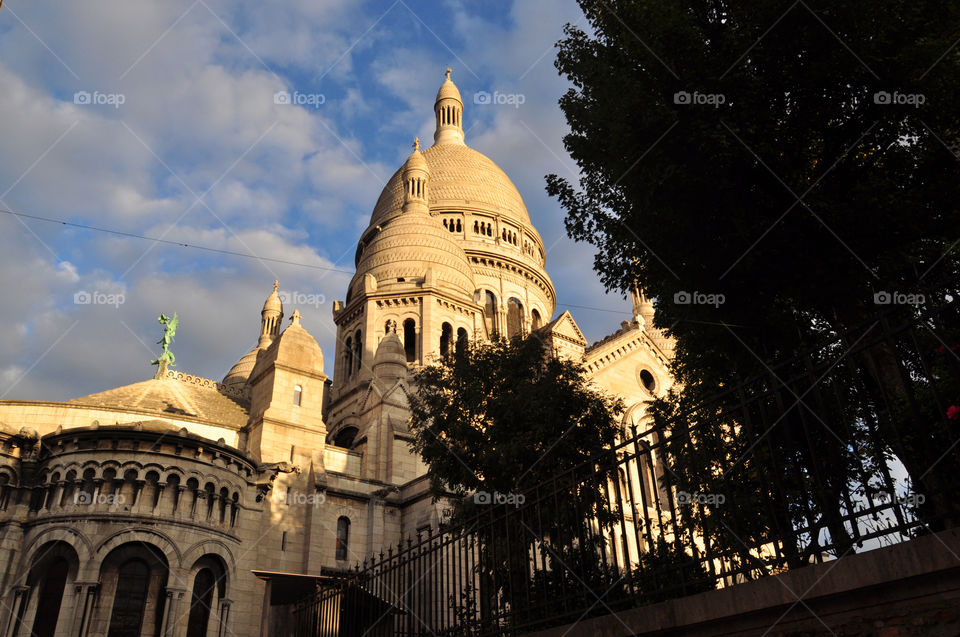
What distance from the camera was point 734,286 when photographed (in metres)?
10.8

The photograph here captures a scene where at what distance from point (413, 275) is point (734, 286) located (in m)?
35.7

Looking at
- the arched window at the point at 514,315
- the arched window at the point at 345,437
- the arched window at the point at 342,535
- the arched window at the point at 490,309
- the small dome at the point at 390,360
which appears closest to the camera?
the arched window at the point at 342,535

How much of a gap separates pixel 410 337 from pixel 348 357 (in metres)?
4.37

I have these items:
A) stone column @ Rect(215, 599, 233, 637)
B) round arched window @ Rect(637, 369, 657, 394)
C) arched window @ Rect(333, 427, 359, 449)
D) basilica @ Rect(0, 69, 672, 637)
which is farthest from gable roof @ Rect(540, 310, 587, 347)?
stone column @ Rect(215, 599, 233, 637)

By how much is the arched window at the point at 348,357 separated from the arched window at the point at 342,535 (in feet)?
59.5

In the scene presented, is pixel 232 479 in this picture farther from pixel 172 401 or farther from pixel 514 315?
pixel 514 315

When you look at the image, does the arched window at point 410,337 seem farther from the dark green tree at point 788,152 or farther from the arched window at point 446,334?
the dark green tree at point 788,152

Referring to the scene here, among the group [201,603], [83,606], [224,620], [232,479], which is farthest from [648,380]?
[83,606]

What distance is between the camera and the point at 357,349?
44.1m

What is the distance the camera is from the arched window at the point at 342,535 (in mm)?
26422

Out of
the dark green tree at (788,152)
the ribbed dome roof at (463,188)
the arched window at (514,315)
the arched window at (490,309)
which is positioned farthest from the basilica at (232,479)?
the ribbed dome roof at (463,188)

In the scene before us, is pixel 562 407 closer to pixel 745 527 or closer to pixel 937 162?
pixel 745 527

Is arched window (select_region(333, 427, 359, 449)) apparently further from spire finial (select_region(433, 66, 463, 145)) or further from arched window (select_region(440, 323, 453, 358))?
spire finial (select_region(433, 66, 463, 145))

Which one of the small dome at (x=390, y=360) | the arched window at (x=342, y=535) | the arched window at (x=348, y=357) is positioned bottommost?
the arched window at (x=342, y=535)
